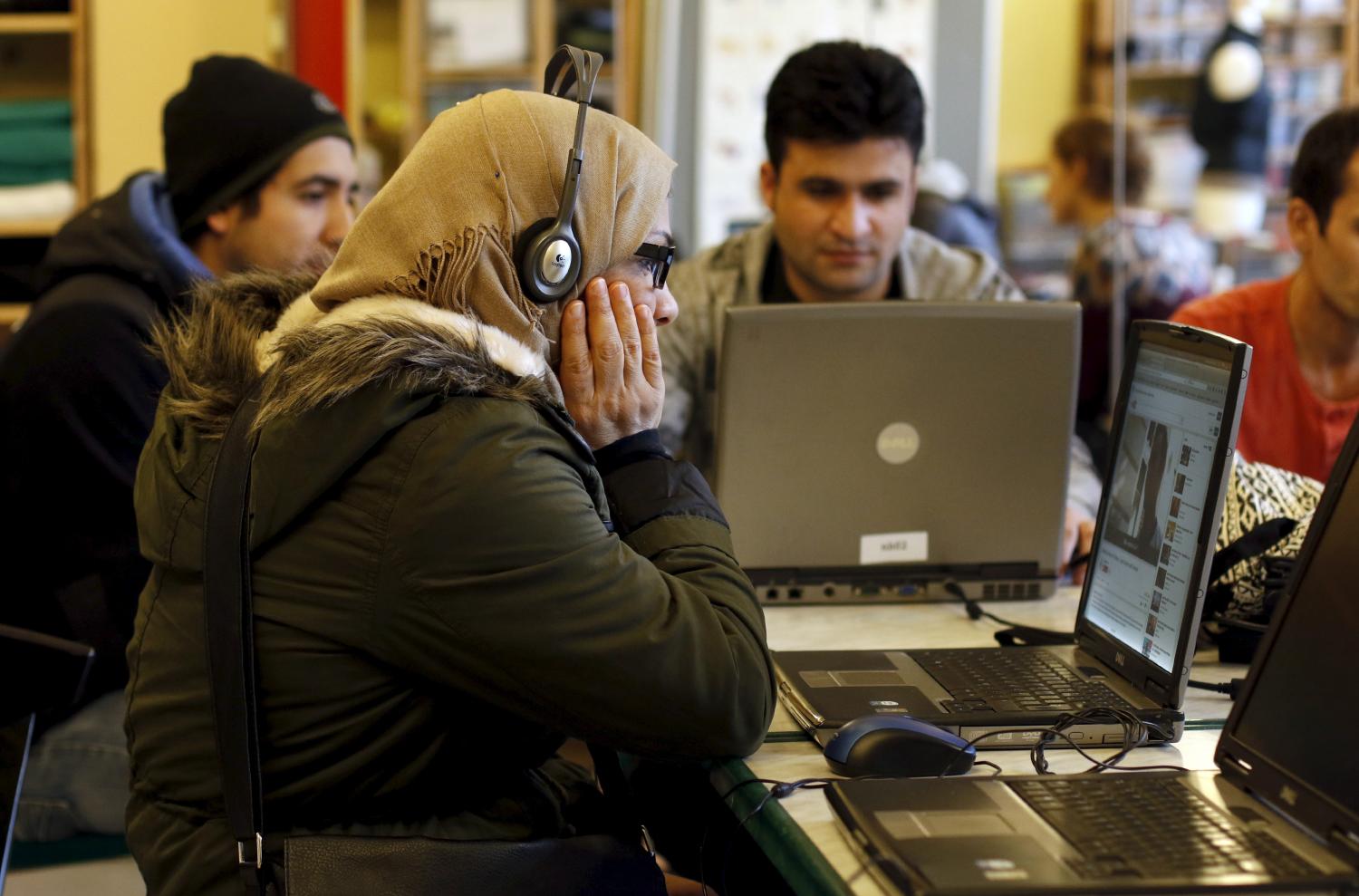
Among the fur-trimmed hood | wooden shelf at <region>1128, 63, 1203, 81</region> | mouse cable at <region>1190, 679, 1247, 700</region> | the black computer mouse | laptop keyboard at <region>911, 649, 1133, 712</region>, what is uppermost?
wooden shelf at <region>1128, 63, 1203, 81</region>

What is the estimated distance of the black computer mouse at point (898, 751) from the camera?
116 cm

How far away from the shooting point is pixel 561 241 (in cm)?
125

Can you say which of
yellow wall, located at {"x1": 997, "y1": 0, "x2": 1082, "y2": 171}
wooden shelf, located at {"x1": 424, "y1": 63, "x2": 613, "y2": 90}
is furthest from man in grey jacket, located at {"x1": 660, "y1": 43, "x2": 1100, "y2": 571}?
yellow wall, located at {"x1": 997, "y1": 0, "x2": 1082, "y2": 171}

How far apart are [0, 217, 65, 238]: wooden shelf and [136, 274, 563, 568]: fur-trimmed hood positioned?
2.94 meters

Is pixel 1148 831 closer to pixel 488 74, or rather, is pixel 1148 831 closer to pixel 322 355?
pixel 322 355

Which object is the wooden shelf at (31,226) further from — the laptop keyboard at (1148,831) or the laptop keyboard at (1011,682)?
the laptop keyboard at (1148,831)

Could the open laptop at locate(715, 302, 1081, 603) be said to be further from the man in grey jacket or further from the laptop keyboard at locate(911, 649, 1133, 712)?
the man in grey jacket

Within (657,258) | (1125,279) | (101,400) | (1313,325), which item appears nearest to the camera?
(657,258)

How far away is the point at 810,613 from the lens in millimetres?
1711

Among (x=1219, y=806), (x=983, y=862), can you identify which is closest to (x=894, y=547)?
(x=1219, y=806)

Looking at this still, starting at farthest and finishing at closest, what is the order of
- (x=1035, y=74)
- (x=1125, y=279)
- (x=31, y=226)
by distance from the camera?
(x=1035, y=74), (x=31, y=226), (x=1125, y=279)

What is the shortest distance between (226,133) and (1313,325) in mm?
1777

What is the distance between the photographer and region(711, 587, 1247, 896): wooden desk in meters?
1.04

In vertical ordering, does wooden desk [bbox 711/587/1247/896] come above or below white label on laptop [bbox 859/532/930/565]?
below
